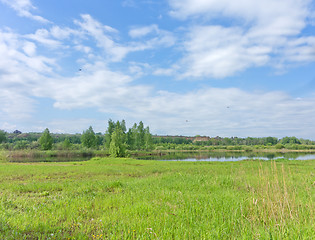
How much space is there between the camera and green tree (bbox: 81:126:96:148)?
9212 cm

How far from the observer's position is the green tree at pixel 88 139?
92125 millimetres

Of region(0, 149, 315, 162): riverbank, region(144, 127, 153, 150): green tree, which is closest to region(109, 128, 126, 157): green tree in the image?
region(0, 149, 315, 162): riverbank

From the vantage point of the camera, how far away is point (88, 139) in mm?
92812

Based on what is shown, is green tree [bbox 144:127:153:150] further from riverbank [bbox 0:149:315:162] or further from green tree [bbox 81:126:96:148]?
green tree [bbox 81:126:96:148]

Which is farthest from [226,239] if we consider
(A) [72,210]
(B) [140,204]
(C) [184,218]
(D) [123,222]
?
(A) [72,210]

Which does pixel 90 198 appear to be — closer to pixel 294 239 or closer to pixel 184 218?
pixel 184 218

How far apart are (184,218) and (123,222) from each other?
175 centimetres

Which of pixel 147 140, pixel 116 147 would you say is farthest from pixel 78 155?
pixel 147 140

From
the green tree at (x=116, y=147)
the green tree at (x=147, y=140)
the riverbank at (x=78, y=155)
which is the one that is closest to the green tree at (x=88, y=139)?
the riverbank at (x=78, y=155)

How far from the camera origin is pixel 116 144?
5256 centimetres

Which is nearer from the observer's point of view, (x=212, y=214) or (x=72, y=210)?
(x=212, y=214)

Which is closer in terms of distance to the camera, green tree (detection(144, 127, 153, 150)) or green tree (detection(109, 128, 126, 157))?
green tree (detection(109, 128, 126, 157))

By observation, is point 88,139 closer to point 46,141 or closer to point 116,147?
point 46,141

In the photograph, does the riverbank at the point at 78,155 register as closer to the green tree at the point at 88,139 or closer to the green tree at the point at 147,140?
the green tree at the point at 88,139
